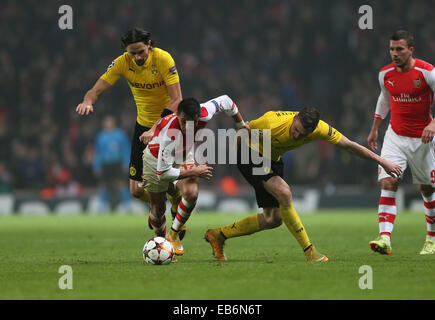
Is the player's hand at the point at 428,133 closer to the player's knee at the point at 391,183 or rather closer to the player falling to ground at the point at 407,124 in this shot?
the player falling to ground at the point at 407,124

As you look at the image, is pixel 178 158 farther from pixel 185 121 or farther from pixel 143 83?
pixel 143 83

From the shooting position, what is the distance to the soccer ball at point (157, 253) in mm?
6766

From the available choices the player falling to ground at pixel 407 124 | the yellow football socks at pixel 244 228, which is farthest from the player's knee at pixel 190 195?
the player falling to ground at pixel 407 124

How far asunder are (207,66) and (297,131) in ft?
47.6

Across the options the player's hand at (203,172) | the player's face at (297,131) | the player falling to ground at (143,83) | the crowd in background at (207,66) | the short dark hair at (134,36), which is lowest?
the player's hand at (203,172)

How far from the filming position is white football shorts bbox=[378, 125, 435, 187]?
770 centimetres

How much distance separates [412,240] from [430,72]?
110 inches

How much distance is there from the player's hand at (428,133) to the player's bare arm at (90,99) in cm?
340

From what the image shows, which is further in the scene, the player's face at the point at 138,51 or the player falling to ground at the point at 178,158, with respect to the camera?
the player's face at the point at 138,51

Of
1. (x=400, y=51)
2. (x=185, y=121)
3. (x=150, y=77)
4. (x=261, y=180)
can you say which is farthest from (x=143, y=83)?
(x=400, y=51)

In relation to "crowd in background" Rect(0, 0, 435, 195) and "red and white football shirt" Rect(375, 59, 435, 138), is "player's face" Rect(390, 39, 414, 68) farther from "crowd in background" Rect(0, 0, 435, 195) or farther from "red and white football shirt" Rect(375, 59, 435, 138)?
"crowd in background" Rect(0, 0, 435, 195)

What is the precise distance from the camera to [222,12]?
872 inches

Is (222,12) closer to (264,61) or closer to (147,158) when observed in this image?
(264,61)
